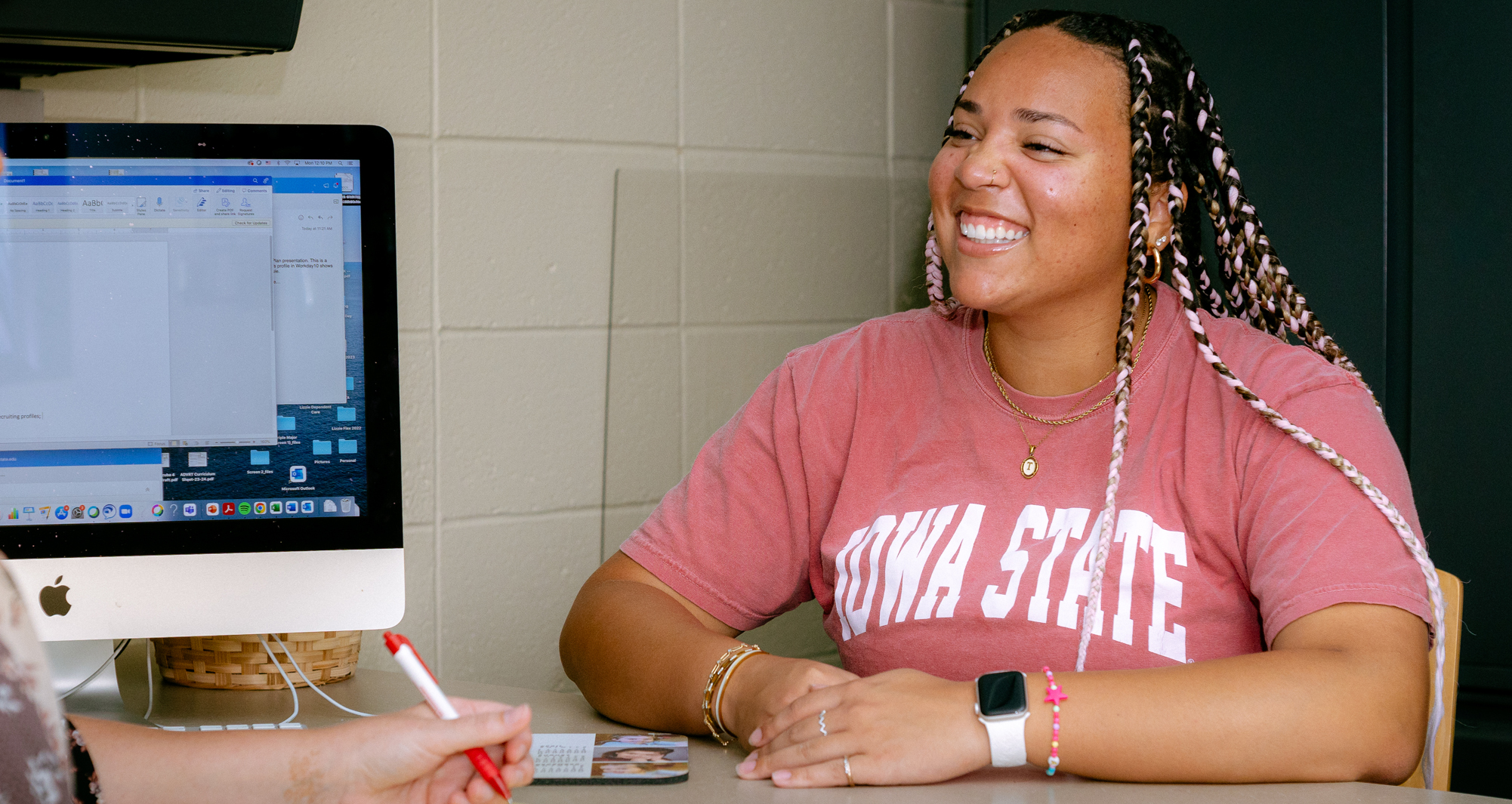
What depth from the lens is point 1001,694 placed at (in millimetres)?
1063

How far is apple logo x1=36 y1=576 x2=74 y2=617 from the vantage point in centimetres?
122

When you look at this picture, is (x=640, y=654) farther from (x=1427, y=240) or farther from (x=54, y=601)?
(x=1427, y=240)

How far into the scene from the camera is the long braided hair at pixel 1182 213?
4.54ft

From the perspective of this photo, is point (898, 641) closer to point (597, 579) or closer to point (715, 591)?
point (715, 591)

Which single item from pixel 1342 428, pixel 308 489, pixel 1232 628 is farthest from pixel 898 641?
pixel 308 489

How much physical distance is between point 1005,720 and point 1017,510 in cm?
35

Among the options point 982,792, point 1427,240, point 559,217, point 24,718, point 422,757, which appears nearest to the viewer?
point 24,718

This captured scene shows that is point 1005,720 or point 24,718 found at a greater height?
point 24,718

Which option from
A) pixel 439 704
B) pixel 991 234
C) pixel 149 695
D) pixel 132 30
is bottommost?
pixel 149 695

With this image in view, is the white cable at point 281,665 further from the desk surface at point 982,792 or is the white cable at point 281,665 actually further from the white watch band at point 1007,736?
the white watch band at point 1007,736

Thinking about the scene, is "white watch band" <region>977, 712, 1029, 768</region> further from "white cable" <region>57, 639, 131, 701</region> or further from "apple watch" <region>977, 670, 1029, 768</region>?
"white cable" <region>57, 639, 131, 701</region>

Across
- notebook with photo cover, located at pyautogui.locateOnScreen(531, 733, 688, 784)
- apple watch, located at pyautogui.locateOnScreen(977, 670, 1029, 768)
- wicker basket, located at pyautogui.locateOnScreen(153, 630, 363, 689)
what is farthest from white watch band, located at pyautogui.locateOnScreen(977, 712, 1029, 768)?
wicker basket, located at pyautogui.locateOnScreen(153, 630, 363, 689)

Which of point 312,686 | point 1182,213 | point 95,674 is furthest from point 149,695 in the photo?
point 1182,213

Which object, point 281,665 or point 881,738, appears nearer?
point 881,738
